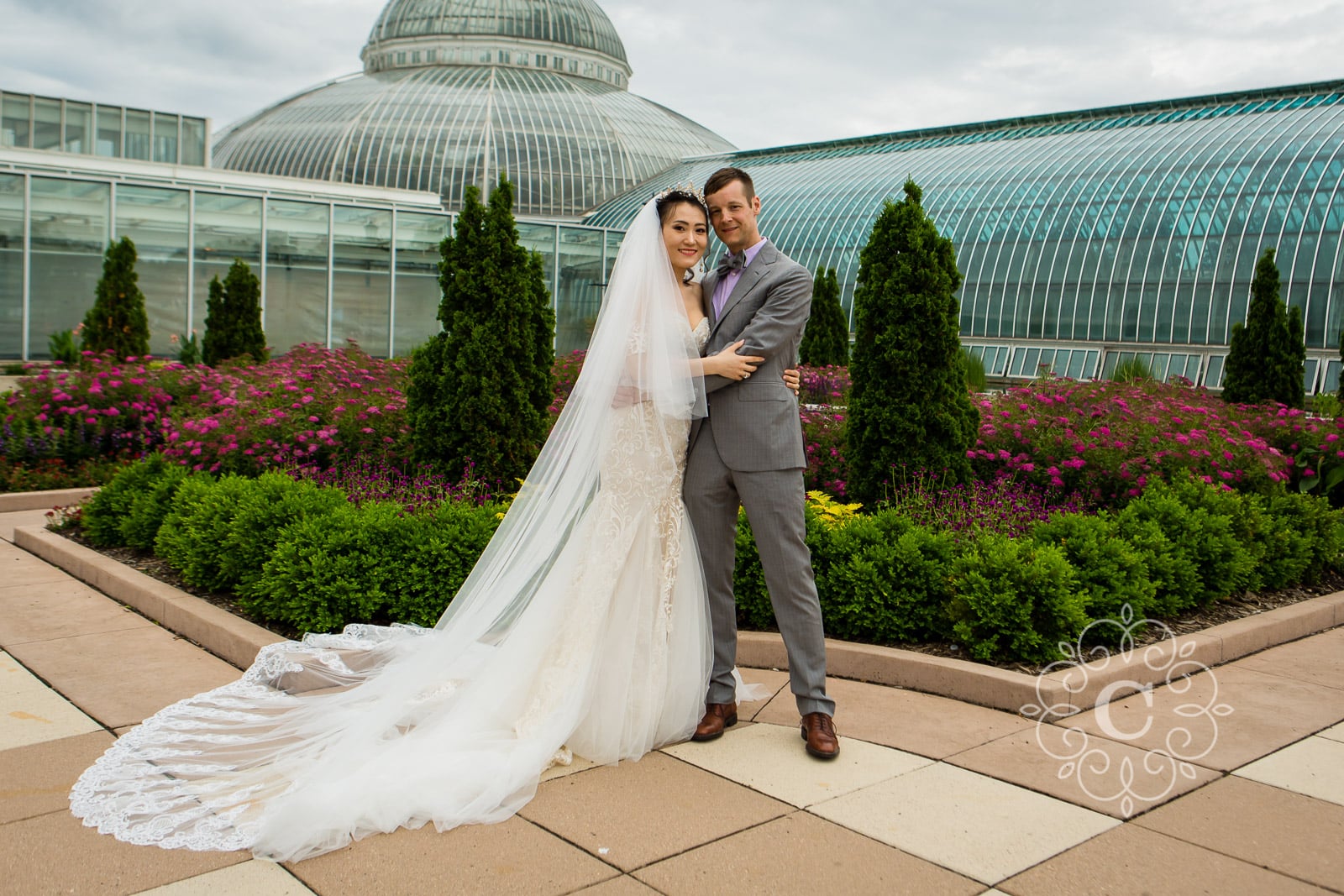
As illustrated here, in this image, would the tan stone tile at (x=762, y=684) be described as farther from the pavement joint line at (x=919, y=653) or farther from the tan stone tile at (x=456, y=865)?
the tan stone tile at (x=456, y=865)

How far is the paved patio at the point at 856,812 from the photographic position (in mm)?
2934

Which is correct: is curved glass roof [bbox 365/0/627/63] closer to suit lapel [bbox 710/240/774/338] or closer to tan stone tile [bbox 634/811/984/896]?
suit lapel [bbox 710/240/774/338]

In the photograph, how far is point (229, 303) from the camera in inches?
656

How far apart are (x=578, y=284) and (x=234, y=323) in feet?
32.7

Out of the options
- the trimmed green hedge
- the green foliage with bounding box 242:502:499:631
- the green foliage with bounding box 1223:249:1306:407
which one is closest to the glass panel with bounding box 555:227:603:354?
the green foliage with bounding box 1223:249:1306:407

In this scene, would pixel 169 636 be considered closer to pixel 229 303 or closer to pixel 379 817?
pixel 379 817

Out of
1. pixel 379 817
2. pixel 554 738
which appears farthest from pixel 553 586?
pixel 379 817

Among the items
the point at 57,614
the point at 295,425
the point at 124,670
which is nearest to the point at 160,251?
the point at 295,425

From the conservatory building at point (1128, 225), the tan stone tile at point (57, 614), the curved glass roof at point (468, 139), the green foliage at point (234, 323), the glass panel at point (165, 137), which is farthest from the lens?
the curved glass roof at point (468, 139)

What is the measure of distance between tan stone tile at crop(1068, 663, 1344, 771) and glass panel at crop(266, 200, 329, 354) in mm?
19054

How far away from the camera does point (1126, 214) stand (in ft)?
72.1

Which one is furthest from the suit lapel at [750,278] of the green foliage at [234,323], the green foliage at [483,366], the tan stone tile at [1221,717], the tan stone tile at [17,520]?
the green foliage at [234,323]

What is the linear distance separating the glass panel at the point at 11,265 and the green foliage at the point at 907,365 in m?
17.0

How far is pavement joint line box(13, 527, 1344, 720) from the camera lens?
4.49 meters
